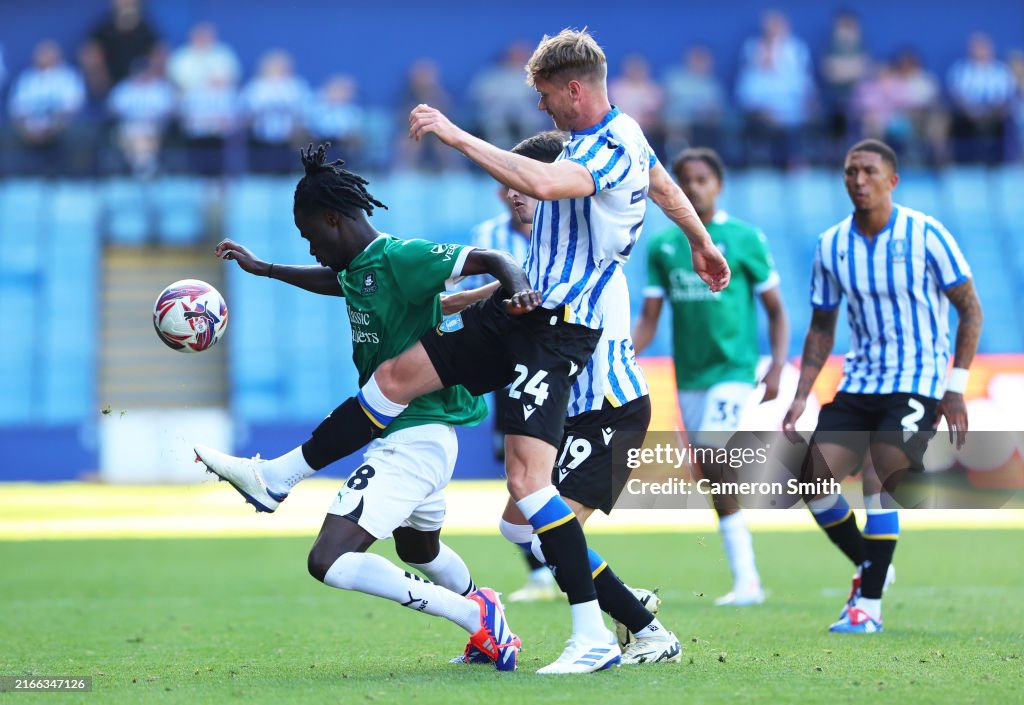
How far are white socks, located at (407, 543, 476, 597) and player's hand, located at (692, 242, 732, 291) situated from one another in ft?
5.05

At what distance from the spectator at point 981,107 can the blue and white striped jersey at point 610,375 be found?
666 inches

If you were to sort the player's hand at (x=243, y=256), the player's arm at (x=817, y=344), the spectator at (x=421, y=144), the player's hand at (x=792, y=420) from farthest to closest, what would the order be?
the spectator at (x=421, y=144) < the player's arm at (x=817, y=344) < the player's hand at (x=792, y=420) < the player's hand at (x=243, y=256)

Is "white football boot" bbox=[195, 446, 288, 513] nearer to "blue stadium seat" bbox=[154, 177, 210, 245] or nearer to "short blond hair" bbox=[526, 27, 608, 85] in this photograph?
"short blond hair" bbox=[526, 27, 608, 85]

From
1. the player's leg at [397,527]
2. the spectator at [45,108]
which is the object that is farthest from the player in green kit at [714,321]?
the spectator at [45,108]

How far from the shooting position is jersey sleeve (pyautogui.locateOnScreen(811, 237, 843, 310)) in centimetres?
752

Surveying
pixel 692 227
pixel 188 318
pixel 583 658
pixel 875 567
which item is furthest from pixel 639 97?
pixel 583 658

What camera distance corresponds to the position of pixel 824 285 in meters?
7.56

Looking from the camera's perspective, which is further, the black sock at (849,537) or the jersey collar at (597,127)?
the black sock at (849,537)

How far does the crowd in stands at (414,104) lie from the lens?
21031mm

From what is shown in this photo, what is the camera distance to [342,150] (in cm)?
2058

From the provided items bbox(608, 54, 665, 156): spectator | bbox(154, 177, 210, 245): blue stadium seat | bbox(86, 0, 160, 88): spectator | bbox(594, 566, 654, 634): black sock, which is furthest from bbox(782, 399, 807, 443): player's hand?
bbox(86, 0, 160, 88): spectator

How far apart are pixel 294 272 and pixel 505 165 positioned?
1391 millimetres

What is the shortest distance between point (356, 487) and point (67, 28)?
2078 centimetres

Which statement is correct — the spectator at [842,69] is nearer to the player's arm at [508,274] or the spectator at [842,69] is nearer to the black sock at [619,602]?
the black sock at [619,602]
